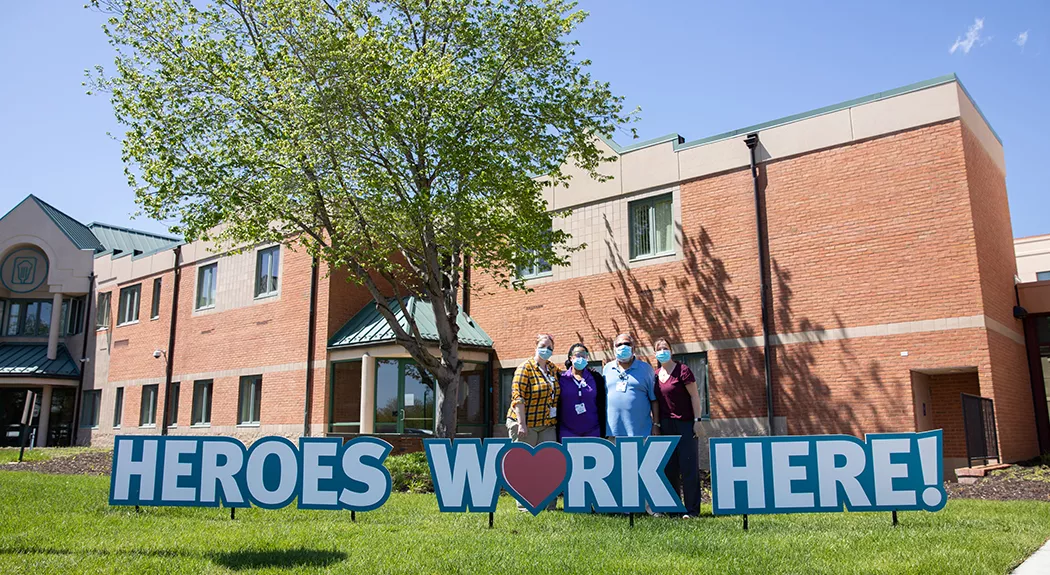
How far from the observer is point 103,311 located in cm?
3159

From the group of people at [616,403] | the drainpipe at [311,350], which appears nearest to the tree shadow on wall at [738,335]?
the group of people at [616,403]

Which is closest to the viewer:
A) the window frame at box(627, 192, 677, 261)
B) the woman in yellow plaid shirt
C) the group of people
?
the group of people

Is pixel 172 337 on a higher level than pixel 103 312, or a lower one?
lower

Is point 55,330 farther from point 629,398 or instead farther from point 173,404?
point 629,398

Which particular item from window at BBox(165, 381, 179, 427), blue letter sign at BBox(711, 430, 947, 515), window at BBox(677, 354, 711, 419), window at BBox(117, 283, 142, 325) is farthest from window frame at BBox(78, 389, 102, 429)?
blue letter sign at BBox(711, 430, 947, 515)

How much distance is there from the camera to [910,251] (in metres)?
14.5

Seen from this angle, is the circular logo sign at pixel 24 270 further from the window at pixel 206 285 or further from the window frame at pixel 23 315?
the window at pixel 206 285

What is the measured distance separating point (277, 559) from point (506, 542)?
1892 mm

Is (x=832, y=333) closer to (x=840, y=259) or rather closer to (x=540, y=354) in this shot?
(x=840, y=259)

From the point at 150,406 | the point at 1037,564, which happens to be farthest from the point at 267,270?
the point at 1037,564

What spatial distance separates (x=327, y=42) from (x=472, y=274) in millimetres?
8476

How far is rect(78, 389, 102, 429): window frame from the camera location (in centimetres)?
3091

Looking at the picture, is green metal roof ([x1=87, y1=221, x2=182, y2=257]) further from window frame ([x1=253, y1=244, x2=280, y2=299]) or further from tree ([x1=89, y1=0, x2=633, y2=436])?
tree ([x1=89, y1=0, x2=633, y2=436])

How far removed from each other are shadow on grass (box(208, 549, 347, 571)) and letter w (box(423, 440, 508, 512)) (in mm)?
1569
